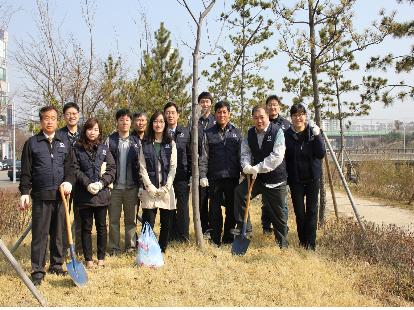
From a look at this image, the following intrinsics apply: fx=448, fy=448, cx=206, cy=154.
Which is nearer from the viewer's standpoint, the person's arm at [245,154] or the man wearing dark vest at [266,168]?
the man wearing dark vest at [266,168]

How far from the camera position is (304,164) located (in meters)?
5.32

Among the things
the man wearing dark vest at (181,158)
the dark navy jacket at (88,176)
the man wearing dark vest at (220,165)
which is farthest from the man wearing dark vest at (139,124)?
the man wearing dark vest at (220,165)

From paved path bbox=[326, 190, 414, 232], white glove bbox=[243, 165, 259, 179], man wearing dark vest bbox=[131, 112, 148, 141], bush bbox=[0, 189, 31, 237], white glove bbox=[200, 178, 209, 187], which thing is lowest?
paved path bbox=[326, 190, 414, 232]

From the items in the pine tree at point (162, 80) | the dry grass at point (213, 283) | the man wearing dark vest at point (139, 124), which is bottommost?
the dry grass at point (213, 283)

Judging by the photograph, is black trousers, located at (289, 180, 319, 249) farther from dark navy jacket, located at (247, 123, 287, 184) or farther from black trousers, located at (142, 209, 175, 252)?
black trousers, located at (142, 209, 175, 252)

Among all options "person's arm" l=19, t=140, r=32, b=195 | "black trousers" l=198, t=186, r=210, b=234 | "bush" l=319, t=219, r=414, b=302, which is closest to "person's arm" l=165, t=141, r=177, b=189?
"black trousers" l=198, t=186, r=210, b=234

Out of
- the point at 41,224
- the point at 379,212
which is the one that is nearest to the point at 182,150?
the point at 41,224

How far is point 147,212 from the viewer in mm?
5055

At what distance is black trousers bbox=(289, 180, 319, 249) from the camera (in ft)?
17.6

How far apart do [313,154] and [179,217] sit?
6.00 feet

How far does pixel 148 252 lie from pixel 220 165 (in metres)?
1.43

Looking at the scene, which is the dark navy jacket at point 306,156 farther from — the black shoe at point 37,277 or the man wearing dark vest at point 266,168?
the black shoe at point 37,277

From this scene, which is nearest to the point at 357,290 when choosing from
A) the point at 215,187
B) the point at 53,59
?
the point at 215,187

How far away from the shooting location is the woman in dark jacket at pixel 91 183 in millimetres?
4702
